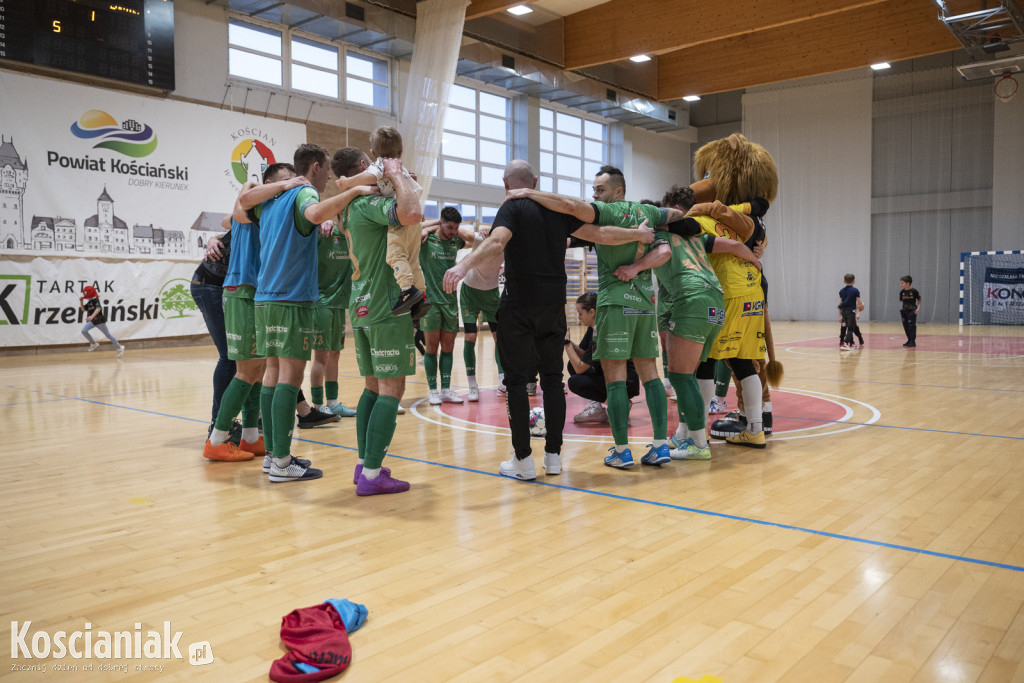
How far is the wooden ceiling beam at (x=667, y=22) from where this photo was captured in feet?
50.9

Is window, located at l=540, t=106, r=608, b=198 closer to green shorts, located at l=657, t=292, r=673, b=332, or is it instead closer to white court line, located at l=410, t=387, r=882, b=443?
white court line, located at l=410, t=387, r=882, b=443

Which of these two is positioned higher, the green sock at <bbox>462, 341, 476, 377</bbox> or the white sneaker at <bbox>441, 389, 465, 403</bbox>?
the green sock at <bbox>462, 341, 476, 377</bbox>

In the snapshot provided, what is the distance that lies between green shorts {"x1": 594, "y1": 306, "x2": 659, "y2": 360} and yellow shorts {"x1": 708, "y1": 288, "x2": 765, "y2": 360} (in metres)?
0.77

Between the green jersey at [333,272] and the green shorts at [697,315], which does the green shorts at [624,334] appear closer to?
the green shorts at [697,315]

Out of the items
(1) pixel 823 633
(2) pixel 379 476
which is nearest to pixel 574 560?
(1) pixel 823 633

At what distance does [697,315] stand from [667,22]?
14.3 meters

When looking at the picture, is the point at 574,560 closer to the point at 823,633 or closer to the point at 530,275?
the point at 823,633

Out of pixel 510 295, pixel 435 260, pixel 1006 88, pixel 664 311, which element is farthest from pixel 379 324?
pixel 1006 88

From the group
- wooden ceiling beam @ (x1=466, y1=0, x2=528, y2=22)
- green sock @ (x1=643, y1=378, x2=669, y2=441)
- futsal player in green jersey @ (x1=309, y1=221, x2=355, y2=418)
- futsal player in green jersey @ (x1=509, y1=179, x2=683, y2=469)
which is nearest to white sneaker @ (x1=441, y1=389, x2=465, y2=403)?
futsal player in green jersey @ (x1=309, y1=221, x2=355, y2=418)

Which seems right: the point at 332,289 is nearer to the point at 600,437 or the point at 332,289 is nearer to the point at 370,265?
the point at 370,265

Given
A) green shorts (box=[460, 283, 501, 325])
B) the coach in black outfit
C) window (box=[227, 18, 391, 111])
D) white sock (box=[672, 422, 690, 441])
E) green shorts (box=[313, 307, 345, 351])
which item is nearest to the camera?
the coach in black outfit

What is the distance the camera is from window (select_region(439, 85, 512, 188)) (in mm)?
20266

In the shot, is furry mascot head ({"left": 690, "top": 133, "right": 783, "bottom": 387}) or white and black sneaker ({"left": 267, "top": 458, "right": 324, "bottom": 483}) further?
furry mascot head ({"left": 690, "top": 133, "right": 783, "bottom": 387})

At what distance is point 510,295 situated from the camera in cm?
407
